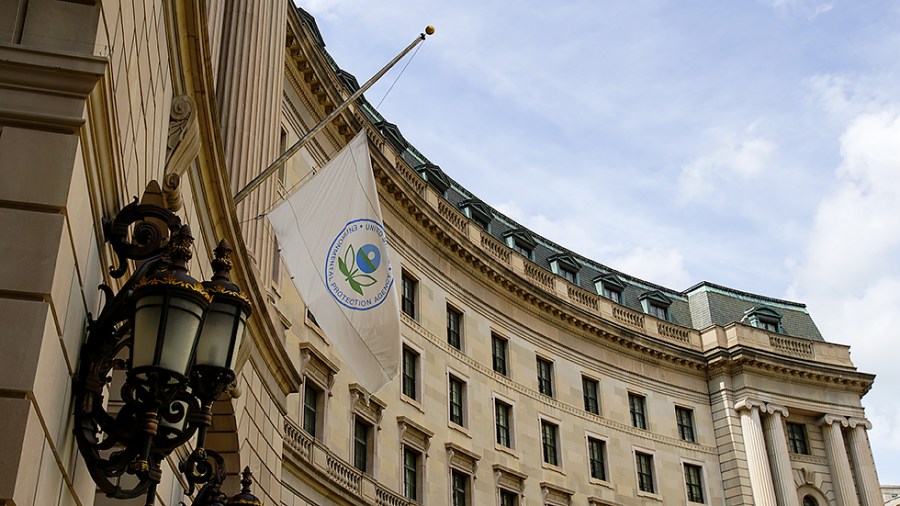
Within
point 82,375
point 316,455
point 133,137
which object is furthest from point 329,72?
point 82,375

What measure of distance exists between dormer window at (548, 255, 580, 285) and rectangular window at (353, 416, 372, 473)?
2159 cm

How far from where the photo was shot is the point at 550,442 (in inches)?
1586

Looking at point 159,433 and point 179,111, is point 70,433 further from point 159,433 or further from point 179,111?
point 179,111

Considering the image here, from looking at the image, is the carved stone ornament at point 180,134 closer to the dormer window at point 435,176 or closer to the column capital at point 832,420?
the dormer window at point 435,176

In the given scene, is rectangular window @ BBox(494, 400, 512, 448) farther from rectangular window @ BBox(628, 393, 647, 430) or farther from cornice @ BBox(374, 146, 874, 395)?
rectangular window @ BBox(628, 393, 647, 430)

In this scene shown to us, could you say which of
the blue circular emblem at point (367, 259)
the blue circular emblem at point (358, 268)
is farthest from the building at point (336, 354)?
the blue circular emblem at point (367, 259)

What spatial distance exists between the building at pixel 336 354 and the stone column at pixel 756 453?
0.12 metres

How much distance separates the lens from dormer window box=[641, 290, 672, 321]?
54031 mm

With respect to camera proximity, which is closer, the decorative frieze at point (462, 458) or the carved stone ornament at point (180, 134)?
the carved stone ornament at point (180, 134)

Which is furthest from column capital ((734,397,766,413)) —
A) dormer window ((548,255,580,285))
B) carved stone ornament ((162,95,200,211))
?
carved stone ornament ((162,95,200,211))

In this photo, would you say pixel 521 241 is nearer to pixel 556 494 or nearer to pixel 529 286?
pixel 529 286

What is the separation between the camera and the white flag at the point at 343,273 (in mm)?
16500

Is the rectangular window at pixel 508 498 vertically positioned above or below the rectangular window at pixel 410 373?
below

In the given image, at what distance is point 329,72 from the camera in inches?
1275
